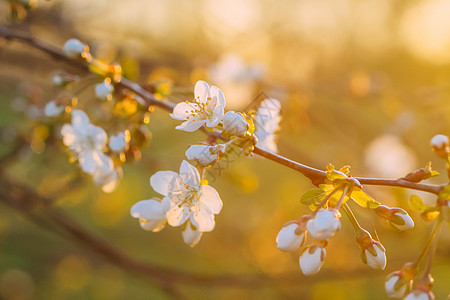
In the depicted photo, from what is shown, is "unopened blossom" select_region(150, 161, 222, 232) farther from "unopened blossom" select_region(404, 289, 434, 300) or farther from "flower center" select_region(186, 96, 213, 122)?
"unopened blossom" select_region(404, 289, 434, 300)

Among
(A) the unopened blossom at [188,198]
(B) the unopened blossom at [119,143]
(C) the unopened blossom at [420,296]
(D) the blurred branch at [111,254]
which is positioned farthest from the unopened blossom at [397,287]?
(D) the blurred branch at [111,254]

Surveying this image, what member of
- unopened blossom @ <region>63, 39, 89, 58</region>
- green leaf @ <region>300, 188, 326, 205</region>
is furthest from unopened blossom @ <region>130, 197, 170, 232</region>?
unopened blossom @ <region>63, 39, 89, 58</region>

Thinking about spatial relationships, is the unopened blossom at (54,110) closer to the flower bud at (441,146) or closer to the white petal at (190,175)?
the white petal at (190,175)

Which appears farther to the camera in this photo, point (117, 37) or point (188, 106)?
point (117, 37)

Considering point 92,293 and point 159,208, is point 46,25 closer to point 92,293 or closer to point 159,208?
point 159,208

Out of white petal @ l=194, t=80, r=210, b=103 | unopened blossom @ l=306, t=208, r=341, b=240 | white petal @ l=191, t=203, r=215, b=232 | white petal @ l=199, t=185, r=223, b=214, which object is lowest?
unopened blossom @ l=306, t=208, r=341, b=240

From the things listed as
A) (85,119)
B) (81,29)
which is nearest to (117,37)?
(81,29)
